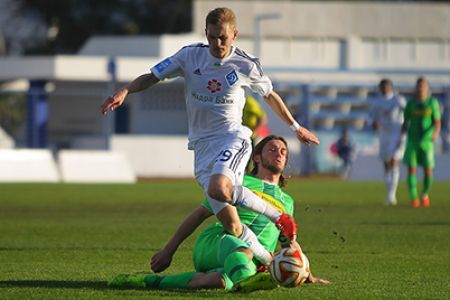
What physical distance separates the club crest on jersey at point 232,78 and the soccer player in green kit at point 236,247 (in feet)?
1.68

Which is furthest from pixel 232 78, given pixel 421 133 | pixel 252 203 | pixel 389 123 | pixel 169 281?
pixel 389 123

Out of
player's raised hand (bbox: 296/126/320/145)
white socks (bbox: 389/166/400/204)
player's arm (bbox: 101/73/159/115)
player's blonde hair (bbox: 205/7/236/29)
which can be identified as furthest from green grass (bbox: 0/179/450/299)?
player's blonde hair (bbox: 205/7/236/29)

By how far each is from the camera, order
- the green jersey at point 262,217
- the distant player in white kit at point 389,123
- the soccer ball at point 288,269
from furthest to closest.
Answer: the distant player in white kit at point 389,123 → the green jersey at point 262,217 → the soccer ball at point 288,269

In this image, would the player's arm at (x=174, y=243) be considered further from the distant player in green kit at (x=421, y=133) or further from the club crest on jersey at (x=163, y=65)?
the distant player in green kit at (x=421, y=133)

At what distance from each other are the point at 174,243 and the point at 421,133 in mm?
14211

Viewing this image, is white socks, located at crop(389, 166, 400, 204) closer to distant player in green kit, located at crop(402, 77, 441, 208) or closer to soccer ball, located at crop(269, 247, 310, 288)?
distant player in green kit, located at crop(402, 77, 441, 208)

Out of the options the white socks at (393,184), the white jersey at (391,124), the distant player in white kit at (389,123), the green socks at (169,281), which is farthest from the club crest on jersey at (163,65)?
the white jersey at (391,124)

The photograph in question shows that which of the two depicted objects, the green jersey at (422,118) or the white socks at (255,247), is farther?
the green jersey at (422,118)

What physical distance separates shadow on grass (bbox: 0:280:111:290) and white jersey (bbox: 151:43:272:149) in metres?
1.30

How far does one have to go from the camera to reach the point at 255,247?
34.1 feet

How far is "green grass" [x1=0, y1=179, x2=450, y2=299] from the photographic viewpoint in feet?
34.2

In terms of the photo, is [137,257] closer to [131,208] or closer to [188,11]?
[131,208]

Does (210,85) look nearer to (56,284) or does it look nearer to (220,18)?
(220,18)

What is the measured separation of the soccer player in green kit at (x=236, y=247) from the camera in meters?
10.0
